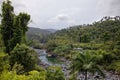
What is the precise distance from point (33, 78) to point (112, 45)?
56.5m

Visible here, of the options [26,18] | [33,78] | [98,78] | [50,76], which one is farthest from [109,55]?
[33,78]

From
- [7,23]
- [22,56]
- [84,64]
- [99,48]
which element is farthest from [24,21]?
[99,48]

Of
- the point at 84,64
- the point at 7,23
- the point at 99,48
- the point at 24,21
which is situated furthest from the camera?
the point at 99,48

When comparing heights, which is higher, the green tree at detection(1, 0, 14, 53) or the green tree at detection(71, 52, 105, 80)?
the green tree at detection(1, 0, 14, 53)

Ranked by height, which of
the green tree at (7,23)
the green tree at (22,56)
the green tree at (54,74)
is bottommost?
the green tree at (54,74)

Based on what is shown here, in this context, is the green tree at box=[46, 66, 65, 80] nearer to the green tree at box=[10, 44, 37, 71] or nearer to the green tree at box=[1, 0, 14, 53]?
the green tree at box=[10, 44, 37, 71]

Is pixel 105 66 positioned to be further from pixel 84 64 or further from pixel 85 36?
pixel 85 36

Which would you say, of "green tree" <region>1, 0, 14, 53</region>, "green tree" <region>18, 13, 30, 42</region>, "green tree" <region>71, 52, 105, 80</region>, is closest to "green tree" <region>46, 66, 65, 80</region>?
"green tree" <region>71, 52, 105, 80</region>

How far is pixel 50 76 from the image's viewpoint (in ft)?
90.2

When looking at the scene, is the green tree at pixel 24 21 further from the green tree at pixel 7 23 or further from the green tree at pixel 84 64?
the green tree at pixel 84 64

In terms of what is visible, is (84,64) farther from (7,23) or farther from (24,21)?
(24,21)

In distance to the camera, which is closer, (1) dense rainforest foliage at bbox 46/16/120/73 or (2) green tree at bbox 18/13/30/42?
(2) green tree at bbox 18/13/30/42

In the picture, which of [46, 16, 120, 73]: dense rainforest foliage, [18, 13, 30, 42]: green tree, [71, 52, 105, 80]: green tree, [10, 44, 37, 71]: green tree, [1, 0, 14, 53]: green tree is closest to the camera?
[71, 52, 105, 80]: green tree

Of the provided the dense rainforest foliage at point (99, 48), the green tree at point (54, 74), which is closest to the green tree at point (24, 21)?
the dense rainforest foliage at point (99, 48)
